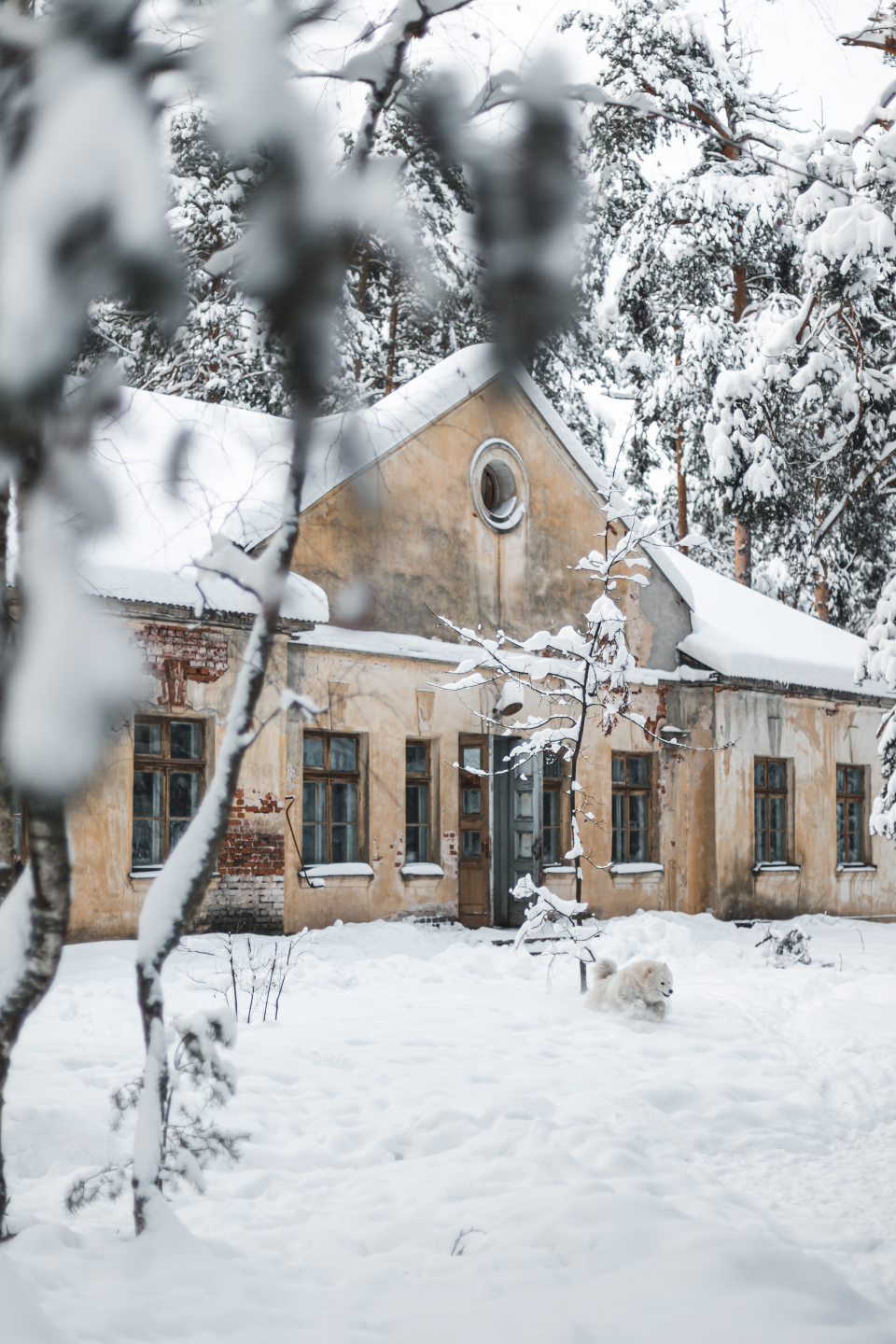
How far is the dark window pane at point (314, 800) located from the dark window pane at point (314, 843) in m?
0.09

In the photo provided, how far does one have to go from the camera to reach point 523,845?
46.8 ft

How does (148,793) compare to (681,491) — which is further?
(681,491)

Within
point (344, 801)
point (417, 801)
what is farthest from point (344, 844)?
point (417, 801)

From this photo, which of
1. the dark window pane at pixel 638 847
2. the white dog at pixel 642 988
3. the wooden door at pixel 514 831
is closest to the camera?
the white dog at pixel 642 988

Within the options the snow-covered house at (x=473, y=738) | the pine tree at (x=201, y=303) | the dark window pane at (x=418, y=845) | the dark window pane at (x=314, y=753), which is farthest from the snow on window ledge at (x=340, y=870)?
the pine tree at (x=201, y=303)

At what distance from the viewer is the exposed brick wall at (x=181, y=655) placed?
11078mm

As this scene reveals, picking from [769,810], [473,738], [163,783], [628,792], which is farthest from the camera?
[769,810]

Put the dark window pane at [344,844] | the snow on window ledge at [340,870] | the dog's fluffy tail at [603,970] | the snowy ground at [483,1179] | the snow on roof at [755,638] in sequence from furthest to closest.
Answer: the snow on roof at [755,638]
the dark window pane at [344,844]
the snow on window ledge at [340,870]
the dog's fluffy tail at [603,970]
the snowy ground at [483,1179]

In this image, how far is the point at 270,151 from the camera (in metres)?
2.87

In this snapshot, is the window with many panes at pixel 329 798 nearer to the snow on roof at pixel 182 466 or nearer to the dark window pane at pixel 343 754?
the dark window pane at pixel 343 754

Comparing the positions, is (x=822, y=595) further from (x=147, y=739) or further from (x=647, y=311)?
(x=147, y=739)

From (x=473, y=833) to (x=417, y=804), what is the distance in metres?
0.84

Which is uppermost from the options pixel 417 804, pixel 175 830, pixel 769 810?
pixel 417 804

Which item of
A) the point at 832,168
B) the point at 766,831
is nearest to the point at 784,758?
the point at 766,831
